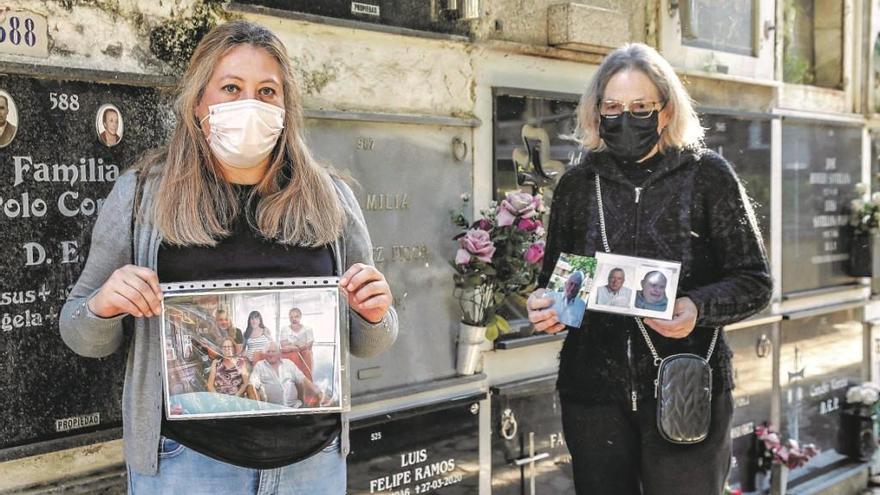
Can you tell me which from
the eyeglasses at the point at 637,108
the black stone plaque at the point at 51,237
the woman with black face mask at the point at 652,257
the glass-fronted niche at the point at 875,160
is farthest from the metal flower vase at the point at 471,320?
the glass-fronted niche at the point at 875,160

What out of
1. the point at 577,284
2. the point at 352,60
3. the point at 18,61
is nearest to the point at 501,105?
the point at 352,60

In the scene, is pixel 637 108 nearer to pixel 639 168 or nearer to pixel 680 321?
pixel 639 168

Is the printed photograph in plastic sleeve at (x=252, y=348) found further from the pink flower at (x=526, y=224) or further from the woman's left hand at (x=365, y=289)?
the pink flower at (x=526, y=224)

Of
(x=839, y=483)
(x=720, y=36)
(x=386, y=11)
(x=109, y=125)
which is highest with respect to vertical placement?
(x=720, y=36)

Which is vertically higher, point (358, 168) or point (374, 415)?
point (358, 168)

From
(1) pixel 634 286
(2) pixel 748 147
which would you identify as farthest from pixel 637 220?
(2) pixel 748 147

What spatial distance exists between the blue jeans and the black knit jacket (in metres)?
1.15

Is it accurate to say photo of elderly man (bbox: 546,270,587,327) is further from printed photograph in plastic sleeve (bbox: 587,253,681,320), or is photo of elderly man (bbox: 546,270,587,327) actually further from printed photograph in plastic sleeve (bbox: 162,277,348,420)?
printed photograph in plastic sleeve (bbox: 162,277,348,420)

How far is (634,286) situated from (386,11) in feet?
5.71

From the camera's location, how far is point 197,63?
2195 mm

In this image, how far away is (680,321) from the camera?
2713 mm

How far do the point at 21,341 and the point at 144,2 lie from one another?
1198 mm

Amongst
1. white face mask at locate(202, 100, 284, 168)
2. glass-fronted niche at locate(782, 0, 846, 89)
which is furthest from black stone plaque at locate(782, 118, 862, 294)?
white face mask at locate(202, 100, 284, 168)

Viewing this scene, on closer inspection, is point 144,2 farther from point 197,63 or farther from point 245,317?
point 245,317
